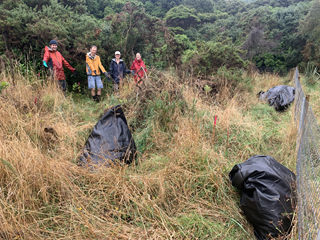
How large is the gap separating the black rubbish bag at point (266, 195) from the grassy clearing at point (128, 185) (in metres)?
0.12

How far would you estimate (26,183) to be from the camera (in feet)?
5.81

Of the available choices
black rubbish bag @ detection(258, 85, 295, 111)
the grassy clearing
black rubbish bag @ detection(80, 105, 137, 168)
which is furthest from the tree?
black rubbish bag @ detection(80, 105, 137, 168)

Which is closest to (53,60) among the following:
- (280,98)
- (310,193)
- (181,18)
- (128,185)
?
(128,185)

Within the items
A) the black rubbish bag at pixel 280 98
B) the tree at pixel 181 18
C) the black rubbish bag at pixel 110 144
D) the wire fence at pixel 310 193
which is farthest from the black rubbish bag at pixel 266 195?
the tree at pixel 181 18

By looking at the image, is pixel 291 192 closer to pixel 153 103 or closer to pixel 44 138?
pixel 153 103

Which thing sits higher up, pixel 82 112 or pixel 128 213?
pixel 82 112

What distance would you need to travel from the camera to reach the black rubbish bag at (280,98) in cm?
498

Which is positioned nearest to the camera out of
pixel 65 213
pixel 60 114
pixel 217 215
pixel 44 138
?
pixel 65 213

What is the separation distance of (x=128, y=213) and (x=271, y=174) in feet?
4.53

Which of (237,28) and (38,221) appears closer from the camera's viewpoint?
(38,221)

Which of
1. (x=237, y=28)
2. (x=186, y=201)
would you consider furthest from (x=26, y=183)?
(x=237, y=28)

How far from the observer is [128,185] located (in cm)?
202

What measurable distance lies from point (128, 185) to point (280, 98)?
4717 mm

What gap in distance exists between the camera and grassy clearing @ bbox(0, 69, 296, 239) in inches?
64.7
